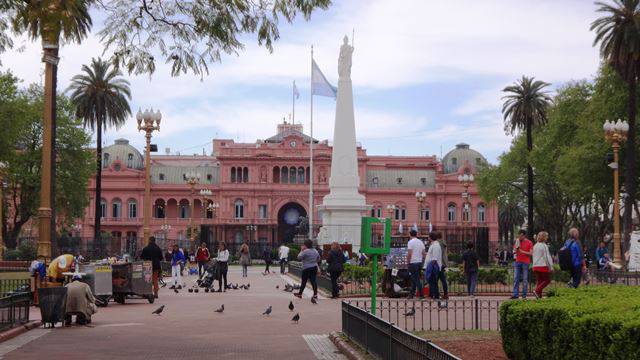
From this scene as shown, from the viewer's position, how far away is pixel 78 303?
16.9 m

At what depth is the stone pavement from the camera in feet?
42.9

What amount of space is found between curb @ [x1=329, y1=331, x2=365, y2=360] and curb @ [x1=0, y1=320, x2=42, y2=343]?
5.20 meters

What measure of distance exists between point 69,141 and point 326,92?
17105 millimetres

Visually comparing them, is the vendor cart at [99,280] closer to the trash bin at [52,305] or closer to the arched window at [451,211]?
the trash bin at [52,305]

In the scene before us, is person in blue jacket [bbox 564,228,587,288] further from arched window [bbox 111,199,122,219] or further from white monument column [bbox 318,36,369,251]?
arched window [bbox 111,199,122,219]

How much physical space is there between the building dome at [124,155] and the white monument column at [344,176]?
65544 millimetres

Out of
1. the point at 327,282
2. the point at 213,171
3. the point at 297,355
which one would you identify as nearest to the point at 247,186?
the point at 213,171

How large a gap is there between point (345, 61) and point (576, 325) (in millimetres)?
36013

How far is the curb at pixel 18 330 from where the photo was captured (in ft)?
49.0

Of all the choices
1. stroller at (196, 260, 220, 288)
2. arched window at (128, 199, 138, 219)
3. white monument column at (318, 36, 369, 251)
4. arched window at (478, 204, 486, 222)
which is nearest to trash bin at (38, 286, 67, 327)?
stroller at (196, 260, 220, 288)

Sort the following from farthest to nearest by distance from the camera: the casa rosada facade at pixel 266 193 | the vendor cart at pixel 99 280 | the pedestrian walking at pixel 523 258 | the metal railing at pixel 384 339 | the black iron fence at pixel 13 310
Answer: the casa rosada facade at pixel 266 193 < the pedestrian walking at pixel 523 258 < the vendor cart at pixel 99 280 < the black iron fence at pixel 13 310 < the metal railing at pixel 384 339

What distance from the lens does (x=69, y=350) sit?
1352 cm

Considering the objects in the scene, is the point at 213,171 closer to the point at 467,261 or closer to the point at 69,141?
the point at 69,141

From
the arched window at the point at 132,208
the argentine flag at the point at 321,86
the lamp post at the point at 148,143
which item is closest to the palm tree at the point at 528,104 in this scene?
the argentine flag at the point at 321,86
